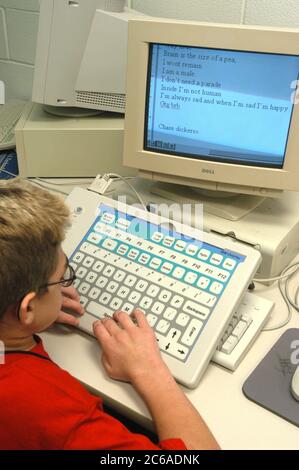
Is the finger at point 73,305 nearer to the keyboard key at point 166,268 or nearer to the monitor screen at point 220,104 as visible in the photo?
the keyboard key at point 166,268

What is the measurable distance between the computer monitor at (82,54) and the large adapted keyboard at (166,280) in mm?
411

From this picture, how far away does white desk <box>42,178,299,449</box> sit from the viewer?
0.68 m

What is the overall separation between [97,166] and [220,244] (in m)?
0.53

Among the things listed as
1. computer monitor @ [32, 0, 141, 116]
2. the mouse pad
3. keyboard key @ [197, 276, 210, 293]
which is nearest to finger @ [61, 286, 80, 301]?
keyboard key @ [197, 276, 210, 293]

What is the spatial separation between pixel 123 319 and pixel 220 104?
42cm

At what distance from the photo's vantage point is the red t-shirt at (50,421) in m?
0.65

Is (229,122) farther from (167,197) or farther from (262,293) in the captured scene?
(262,293)

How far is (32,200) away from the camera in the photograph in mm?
696

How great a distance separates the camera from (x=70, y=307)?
32.8 inches

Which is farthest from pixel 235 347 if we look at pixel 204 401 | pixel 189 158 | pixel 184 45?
pixel 184 45

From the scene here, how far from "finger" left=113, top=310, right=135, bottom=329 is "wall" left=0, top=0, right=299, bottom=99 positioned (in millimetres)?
798

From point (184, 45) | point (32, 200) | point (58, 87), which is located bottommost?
point (32, 200)

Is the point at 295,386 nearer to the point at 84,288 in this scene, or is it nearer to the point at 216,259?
the point at 216,259

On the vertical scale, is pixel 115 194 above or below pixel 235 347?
above
